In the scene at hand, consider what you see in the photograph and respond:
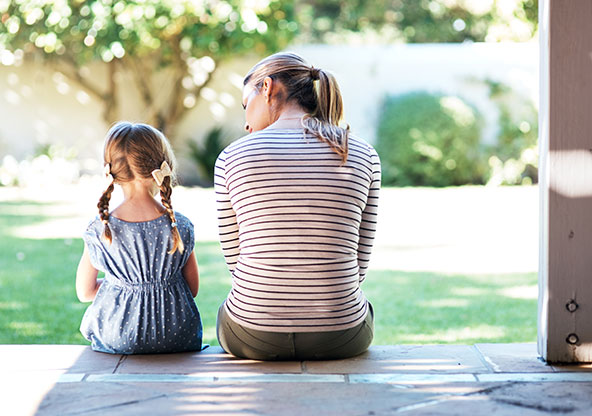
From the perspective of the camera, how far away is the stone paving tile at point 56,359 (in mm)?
2891

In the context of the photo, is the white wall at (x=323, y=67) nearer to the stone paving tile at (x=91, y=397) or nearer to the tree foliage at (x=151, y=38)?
the tree foliage at (x=151, y=38)

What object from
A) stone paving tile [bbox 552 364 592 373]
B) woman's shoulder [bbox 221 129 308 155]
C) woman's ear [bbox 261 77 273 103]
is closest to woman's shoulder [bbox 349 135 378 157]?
woman's shoulder [bbox 221 129 308 155]

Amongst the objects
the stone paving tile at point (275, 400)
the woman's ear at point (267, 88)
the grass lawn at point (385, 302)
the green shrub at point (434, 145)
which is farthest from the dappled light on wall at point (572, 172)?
the green shrub at point (434, 145)

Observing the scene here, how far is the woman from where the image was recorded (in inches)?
111

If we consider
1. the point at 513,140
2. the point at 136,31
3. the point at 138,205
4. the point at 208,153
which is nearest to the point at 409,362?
the point at 138,205

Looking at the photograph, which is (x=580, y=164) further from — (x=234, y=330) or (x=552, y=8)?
(x=234, y=330)

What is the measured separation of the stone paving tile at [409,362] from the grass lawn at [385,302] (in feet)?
4.06

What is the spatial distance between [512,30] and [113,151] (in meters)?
14.4

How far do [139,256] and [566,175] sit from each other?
152 centimetres

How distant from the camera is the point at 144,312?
3.10 m

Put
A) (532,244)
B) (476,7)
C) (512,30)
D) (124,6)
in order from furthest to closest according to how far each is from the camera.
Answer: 1. (476,7)
2. (512,30)
3. (124,6)
4. (532,244)

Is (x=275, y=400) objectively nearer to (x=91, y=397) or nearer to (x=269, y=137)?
(x=91, y=397)

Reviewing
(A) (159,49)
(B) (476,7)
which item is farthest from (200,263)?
(B) (476,7)

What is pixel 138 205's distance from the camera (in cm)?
312
